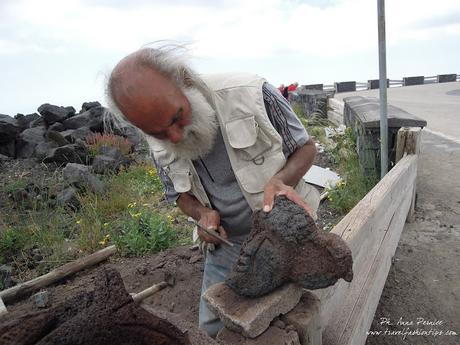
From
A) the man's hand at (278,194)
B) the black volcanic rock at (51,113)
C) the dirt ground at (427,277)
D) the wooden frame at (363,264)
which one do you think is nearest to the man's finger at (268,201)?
the man's hand at (278,194)

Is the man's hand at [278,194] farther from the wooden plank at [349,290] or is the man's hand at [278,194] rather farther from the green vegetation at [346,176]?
the green vegetation at [346,176]

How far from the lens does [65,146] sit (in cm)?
861

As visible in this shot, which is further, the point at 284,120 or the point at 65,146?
the point at 65,146

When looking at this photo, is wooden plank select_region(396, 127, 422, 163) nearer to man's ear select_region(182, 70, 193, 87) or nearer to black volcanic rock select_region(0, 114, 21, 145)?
man's ear select_region(182, 70, 193, 87)

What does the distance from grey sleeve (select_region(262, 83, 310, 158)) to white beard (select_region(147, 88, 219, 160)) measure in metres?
0.33

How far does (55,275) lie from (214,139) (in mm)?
2942

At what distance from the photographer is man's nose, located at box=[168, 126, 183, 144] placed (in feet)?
6.42

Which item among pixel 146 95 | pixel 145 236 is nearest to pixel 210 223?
pixel 146 95

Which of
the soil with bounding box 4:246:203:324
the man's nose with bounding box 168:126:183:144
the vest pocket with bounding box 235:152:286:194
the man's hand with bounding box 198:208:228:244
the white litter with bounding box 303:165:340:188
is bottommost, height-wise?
the soil with bounding box 4:246:203:324

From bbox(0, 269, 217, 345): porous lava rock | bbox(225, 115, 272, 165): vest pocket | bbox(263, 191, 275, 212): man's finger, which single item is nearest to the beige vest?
bbox(225, 115, 272, 165): vest pocket

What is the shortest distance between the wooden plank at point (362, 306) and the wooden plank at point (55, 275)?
3053mm

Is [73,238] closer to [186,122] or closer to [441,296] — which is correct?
[186,122]

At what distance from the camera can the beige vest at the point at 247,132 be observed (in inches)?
85.2

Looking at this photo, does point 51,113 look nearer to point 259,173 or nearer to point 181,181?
point 181,181
